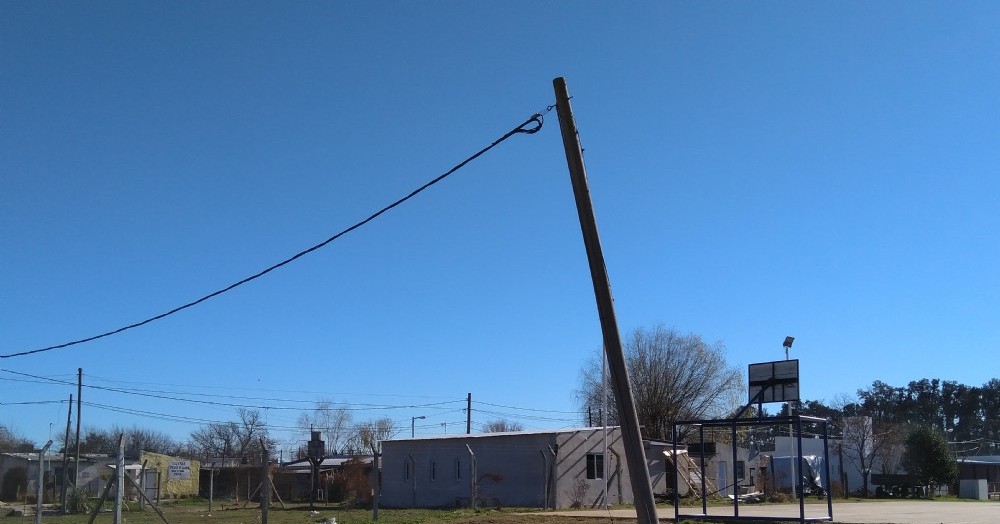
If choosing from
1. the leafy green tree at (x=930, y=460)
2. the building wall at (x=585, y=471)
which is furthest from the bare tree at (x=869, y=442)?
the building wall at (x=585, y=471)

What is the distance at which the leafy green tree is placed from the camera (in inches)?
2119

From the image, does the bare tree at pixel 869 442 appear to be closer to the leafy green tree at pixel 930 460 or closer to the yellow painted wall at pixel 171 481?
the leafy green tree at pixel 930 460

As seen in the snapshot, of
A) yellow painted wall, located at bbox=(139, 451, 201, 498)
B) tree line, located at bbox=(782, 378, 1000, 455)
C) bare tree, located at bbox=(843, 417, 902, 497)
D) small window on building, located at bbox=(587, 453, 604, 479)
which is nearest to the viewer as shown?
small window on building, located at bbox=(587, 453, 604, 479)

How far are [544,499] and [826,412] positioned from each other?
91.8 m

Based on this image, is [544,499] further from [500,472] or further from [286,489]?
[286,489]

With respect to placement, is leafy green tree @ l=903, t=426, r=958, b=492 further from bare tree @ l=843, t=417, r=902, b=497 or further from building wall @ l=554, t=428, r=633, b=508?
building wall @ l=554, t=428, r=633, b=508

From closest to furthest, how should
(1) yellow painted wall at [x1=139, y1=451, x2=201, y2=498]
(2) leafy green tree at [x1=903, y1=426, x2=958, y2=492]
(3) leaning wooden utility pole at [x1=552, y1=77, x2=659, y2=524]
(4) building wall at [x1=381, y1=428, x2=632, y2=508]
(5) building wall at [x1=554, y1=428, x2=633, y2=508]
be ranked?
(3) leaning wooden utility pole at [x1=552, y1=77, x2=659, y2=524] → (4) building wall at [x1=381, y1=428, x2=632, y2=508] → (5) building wall at [x1=554, y1=428, x2=633, y2=508] → (2) leafy green tree at [x1=903, y1=426, x2=958, y2=492] → (1) yellow painted wall at [x1=139, y1=451, x2=201, y2=498]

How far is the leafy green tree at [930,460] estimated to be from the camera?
177ft

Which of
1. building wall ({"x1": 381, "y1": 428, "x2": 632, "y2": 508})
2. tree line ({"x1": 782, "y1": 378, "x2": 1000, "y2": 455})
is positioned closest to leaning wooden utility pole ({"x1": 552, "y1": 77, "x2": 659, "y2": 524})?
building wall ({"x1": 381, "y1": 428, "x2": 632, "y2": 508})

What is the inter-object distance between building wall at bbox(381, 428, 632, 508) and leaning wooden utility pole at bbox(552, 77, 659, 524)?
25.3 meters

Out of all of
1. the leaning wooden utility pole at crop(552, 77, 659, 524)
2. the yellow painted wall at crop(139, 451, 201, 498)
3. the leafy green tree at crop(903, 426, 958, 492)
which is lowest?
the yellow painted wall at crop(139, 451, 201, 498)

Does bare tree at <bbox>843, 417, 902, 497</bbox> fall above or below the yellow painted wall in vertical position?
above

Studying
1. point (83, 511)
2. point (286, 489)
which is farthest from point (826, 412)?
point (83, 511)

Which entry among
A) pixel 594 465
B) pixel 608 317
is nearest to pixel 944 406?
pixel 594 465
